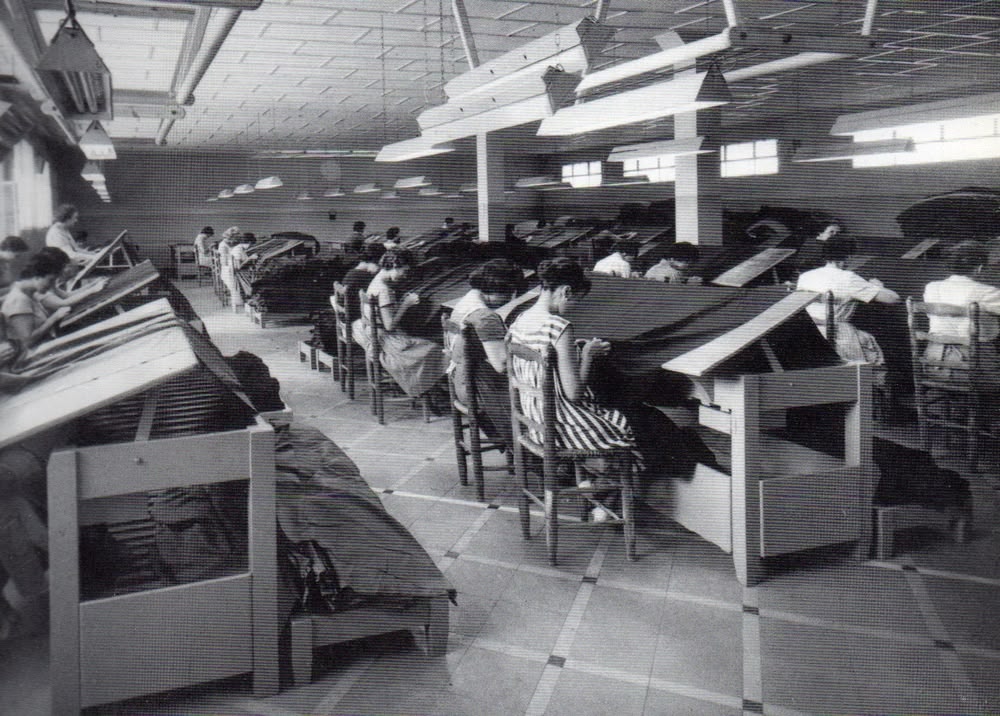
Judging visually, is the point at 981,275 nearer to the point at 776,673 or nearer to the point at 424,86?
the point at 776,673

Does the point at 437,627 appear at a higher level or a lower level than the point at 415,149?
lower

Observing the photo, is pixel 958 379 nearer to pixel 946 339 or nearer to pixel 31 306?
pixel 946 339

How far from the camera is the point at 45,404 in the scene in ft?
7.17

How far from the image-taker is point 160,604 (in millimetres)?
2141

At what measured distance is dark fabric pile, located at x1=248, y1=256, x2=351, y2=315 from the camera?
988 cm

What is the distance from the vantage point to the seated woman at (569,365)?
10.4ft

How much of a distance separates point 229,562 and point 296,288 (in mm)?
7936

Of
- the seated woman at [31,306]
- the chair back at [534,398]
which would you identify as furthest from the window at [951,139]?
the seated woman at [31,306]

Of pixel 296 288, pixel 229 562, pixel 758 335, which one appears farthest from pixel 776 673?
pixel 296 288

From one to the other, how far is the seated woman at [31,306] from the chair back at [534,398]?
2457mm

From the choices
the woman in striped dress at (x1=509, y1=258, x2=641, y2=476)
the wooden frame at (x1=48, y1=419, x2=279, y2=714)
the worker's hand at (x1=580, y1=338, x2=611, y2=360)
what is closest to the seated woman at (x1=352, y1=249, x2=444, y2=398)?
the woman in striped dress at (x1=509, y1=258, x2=641, y2=476)

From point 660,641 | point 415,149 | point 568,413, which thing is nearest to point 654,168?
point 415,149

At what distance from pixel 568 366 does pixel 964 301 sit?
288 centimetres

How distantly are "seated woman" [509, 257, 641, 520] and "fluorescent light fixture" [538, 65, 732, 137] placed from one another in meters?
1.11
